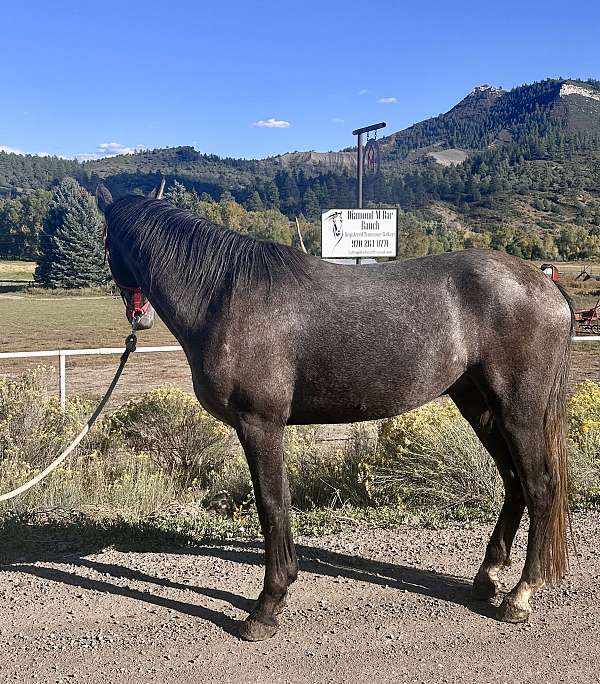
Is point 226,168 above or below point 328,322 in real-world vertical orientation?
above

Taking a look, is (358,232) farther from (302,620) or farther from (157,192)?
(302,620)

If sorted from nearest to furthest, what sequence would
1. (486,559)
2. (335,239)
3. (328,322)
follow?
1. (328,322)
2. (486,559)
3. (335,239)

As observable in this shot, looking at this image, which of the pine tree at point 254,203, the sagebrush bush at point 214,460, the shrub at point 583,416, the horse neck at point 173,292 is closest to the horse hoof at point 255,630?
the horse neck at point 173,292

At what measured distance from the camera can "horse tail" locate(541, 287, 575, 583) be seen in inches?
140

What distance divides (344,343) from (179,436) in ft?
12.0

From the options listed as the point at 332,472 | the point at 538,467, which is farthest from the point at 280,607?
the point at 332,472

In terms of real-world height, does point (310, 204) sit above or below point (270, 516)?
above

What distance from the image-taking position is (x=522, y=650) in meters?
3.14

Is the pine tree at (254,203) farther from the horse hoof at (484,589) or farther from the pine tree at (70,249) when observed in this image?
the horse hoof at (484,589)

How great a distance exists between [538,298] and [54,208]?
49.5m

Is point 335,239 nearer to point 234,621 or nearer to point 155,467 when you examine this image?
point 155,467

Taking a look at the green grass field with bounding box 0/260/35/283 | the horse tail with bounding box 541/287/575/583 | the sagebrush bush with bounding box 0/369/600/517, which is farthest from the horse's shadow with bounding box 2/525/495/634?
the green grass field with bounding box 0/260/35/283

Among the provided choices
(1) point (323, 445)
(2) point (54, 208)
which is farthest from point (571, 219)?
(1) point (323, 445)

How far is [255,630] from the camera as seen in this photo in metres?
3.25
